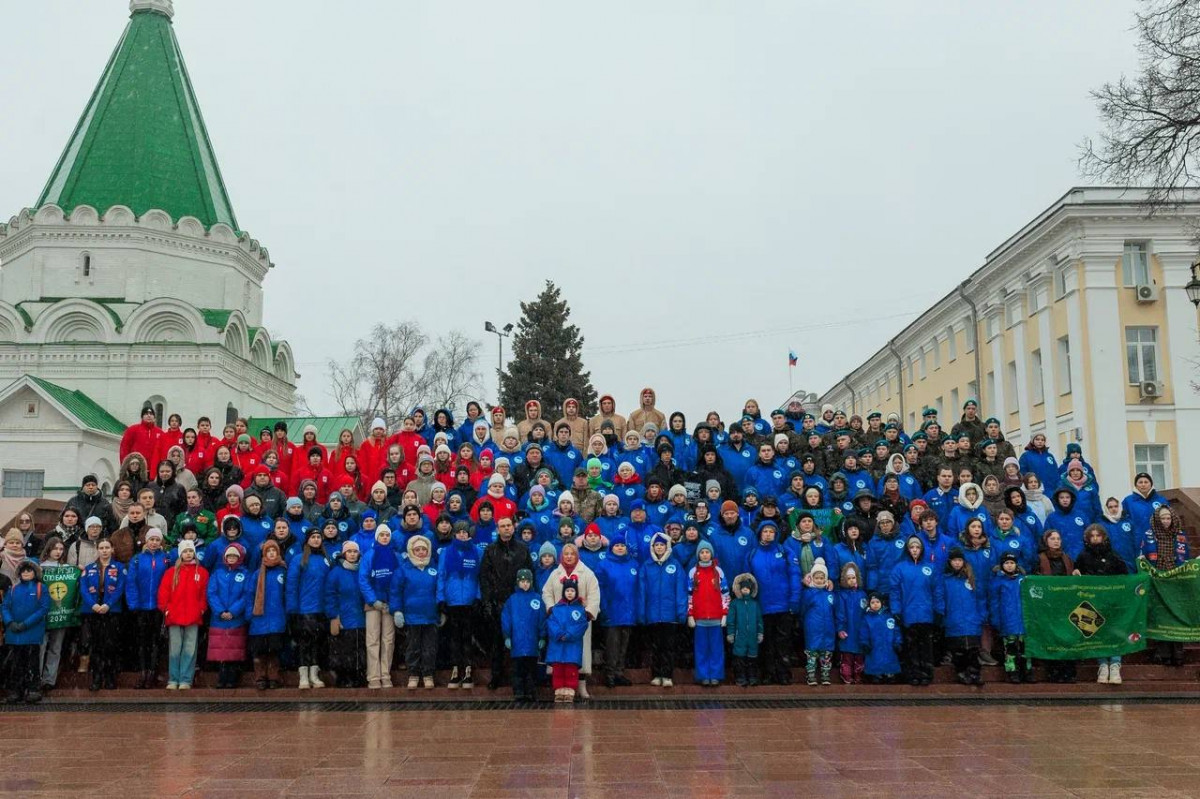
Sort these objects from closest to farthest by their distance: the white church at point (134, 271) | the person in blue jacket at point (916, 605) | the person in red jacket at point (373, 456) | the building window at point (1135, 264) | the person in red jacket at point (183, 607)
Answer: the person in blue jacket at point (916, 605), the person in red jacket at point (183, 607), the person in red jacket at point (373, 456), the building window at point (1135, 264), the white church at point (134, 271)

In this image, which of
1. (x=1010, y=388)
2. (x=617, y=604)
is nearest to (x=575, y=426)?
(x=617, y=604)

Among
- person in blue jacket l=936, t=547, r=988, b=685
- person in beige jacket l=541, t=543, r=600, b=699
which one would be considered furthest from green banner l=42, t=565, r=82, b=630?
person in blue jacket l=936, t=547, r=988, b=685

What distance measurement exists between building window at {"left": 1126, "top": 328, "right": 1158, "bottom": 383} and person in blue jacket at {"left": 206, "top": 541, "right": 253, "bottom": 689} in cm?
2796

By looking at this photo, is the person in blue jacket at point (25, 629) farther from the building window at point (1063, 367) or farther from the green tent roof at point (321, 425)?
the green tent roof at point (321, 425)

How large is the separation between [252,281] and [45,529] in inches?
1392

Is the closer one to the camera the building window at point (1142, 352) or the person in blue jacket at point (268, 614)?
the person in blue jacket at point (268, 614)

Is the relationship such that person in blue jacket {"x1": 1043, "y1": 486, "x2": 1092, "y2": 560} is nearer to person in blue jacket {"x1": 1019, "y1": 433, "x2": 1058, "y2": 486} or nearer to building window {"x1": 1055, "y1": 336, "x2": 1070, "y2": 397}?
A: person in blue jacket {"x1": 1019, "y1": 433, "x2": 1058, "y2": 486}

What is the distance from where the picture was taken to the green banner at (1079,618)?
11.0 meters

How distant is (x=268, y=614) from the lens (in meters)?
10.8

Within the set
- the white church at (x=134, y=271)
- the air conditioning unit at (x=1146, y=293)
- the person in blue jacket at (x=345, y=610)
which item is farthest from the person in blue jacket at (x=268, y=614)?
the white church at (x=134, y=271)

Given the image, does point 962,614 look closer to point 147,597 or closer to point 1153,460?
point 147,597

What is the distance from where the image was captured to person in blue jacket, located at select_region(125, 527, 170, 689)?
1097 cm

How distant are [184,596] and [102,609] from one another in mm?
837

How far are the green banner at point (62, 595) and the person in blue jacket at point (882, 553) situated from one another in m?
8.12
